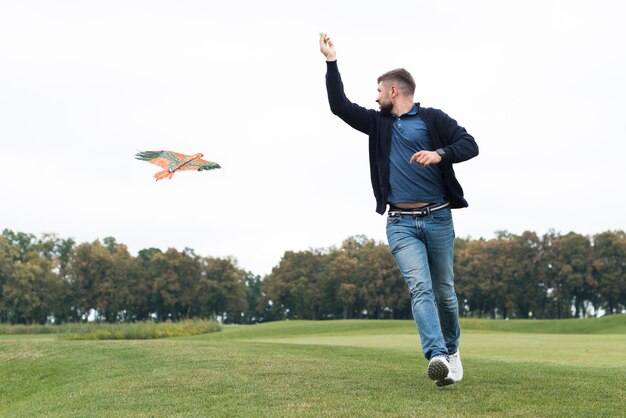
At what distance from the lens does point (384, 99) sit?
6684 millimetres

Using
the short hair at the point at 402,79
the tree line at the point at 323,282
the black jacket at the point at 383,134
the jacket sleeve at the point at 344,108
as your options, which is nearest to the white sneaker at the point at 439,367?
the black jacket at the point at 383,134

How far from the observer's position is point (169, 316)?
95.2 metres

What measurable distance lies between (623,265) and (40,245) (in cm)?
7909

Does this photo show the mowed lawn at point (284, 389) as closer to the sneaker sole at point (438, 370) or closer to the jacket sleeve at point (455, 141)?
the sneaker sole at point (438, 370)

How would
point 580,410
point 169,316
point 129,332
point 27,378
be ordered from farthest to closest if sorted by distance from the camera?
point 169,316
point 129,332
point 27,378
point 580,410

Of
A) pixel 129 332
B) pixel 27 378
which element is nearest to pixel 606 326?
pixel 129 332

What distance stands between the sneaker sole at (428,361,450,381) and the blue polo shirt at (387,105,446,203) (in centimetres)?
149

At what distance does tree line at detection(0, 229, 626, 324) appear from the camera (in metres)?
80.6

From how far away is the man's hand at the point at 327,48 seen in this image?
6578 mm

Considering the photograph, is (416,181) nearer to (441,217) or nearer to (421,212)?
(421,212)

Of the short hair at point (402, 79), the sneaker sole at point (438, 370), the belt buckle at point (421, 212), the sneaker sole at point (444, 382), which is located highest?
the short hair at point (402, 79)

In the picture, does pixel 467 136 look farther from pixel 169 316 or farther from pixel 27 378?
pixel 169 316

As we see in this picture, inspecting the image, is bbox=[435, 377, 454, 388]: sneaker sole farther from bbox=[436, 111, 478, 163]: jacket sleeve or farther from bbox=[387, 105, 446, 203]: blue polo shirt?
bbox=[436, 111, 478, 163]: jacket sleeve

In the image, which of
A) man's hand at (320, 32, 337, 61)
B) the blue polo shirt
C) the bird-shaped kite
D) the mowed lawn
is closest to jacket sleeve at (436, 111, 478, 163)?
the blue polo shirt
